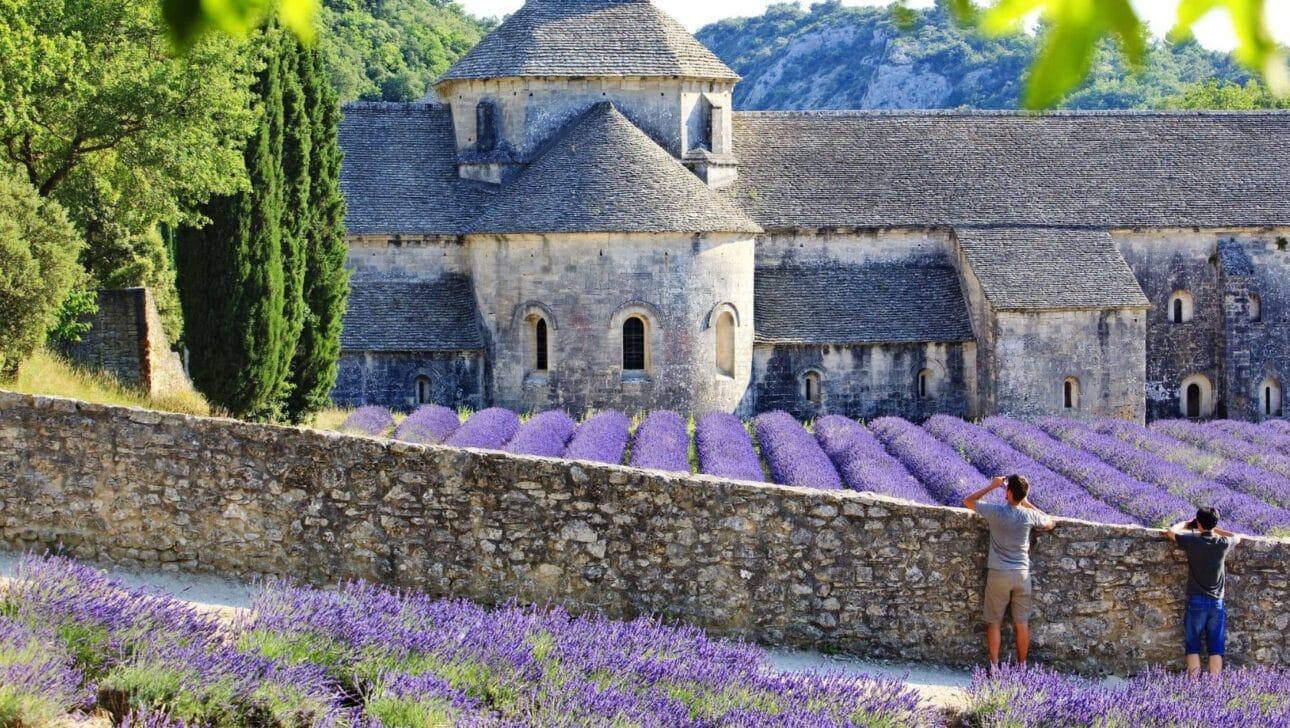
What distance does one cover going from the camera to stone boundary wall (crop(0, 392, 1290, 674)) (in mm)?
11727

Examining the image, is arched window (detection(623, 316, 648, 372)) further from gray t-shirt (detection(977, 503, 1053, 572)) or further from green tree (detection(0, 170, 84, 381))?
gray t-shirt (detection(977, 503, 1053, 572))

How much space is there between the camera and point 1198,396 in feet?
114

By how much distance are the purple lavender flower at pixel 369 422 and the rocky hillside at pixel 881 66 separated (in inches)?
2088

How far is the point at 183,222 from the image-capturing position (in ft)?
76.8

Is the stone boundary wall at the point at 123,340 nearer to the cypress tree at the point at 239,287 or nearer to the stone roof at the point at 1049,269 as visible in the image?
the cypress tree at the point at 239,287

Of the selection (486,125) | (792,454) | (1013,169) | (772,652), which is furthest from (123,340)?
(1013,169)

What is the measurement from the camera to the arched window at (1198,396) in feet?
113

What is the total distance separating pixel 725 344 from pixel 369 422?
27.1ft

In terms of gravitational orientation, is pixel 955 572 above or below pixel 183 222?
below

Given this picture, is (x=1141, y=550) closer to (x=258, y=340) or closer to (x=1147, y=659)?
(x=1147, y=659)

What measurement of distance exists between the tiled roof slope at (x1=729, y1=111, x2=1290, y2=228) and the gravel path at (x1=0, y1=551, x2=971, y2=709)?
2221 centimetres

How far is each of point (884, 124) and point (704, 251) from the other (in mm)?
8464

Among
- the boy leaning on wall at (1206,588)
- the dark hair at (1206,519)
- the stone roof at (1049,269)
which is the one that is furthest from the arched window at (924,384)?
the boy leaning on wall at (1206,588)

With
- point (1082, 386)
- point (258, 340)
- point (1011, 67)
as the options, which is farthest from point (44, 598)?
point (1011, 67)
